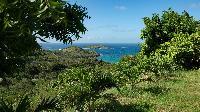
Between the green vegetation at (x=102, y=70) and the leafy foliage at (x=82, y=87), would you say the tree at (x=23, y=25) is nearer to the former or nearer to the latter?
the green vegetation at (x=102, y=70)

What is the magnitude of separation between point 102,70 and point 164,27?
14716 mm

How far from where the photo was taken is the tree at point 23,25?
5547 mm

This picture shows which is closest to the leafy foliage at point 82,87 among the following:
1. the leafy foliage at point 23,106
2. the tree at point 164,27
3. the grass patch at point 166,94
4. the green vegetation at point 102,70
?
the green vegetation at point 102,70

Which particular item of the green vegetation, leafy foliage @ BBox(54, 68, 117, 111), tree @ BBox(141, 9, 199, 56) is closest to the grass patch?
the green vegetation

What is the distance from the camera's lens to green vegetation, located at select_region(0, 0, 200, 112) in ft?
20.6

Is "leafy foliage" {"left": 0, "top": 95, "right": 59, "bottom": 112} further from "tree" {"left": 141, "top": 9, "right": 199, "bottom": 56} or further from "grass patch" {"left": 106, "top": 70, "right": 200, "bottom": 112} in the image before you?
"tree" {"left": 141, "top": 9, "right": 199, "bottom": 56}

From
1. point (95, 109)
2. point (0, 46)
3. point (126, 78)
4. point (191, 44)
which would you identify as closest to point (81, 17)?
point (0, 46)

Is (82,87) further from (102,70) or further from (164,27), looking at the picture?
(164,27)

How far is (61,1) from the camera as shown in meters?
5.70

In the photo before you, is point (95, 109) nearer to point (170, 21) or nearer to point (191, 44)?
point (191, 44)

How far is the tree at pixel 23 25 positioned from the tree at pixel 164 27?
34.3m

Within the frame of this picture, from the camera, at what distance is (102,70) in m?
30.4

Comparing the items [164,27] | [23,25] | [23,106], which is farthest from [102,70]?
[23,25]

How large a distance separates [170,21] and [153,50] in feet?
11.5
